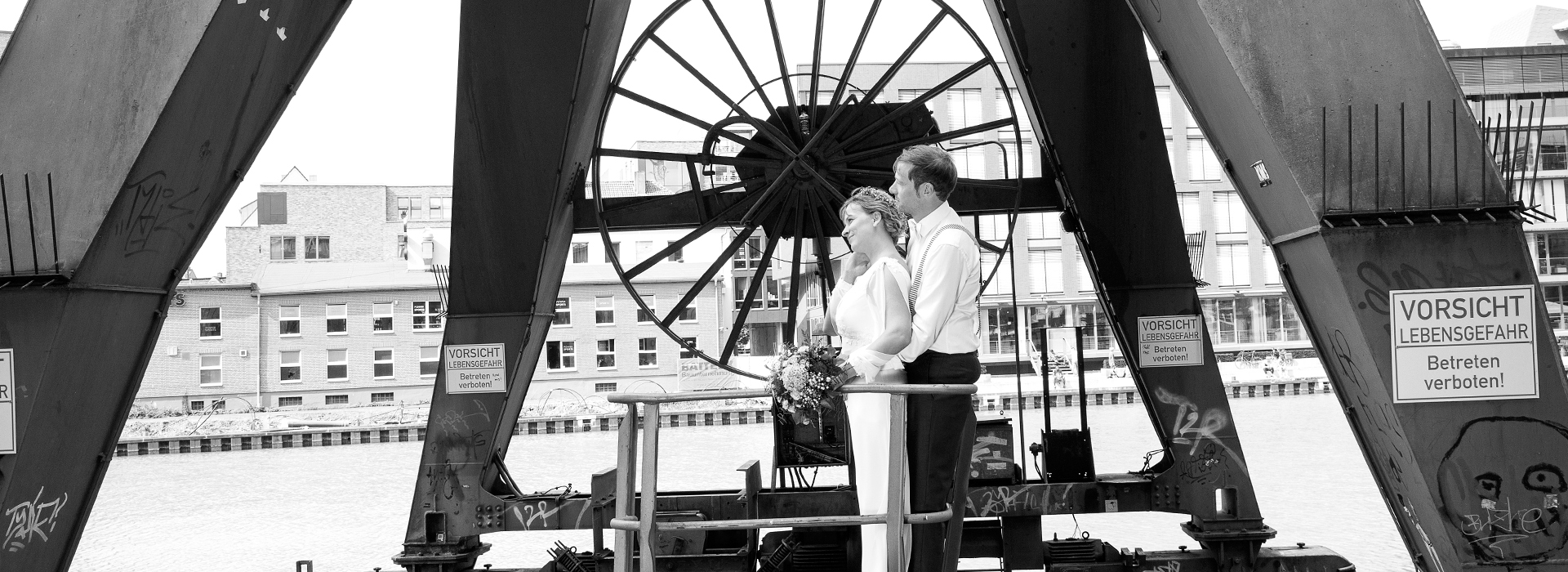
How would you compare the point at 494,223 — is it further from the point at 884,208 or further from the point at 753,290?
the point at 884,208

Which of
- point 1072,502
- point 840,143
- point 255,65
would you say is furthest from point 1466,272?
point 840,143

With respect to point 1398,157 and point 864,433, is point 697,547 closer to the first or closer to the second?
point 864,433

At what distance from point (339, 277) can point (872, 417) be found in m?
48.2

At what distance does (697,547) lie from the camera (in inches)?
306

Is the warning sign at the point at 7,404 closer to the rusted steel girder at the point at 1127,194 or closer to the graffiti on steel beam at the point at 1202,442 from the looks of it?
the rusted steel girder at the point at 1127,194

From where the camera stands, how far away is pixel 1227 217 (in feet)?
163

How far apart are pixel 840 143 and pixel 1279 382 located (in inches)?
1571

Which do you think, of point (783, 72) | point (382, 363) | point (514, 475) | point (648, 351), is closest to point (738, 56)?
point (783, 72)

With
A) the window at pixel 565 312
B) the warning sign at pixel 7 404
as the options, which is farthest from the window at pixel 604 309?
the warning sign at pixel 7 404

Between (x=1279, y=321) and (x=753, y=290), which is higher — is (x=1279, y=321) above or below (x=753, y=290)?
below

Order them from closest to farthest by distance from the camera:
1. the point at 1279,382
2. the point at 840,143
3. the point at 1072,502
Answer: the point at 1072,502
the point at 840,143
the point at 1279,382

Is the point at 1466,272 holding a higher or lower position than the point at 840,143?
lower

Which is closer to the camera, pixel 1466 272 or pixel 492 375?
pixel 1466 272

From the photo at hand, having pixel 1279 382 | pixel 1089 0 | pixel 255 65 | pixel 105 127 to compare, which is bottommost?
pixel 1279 382
